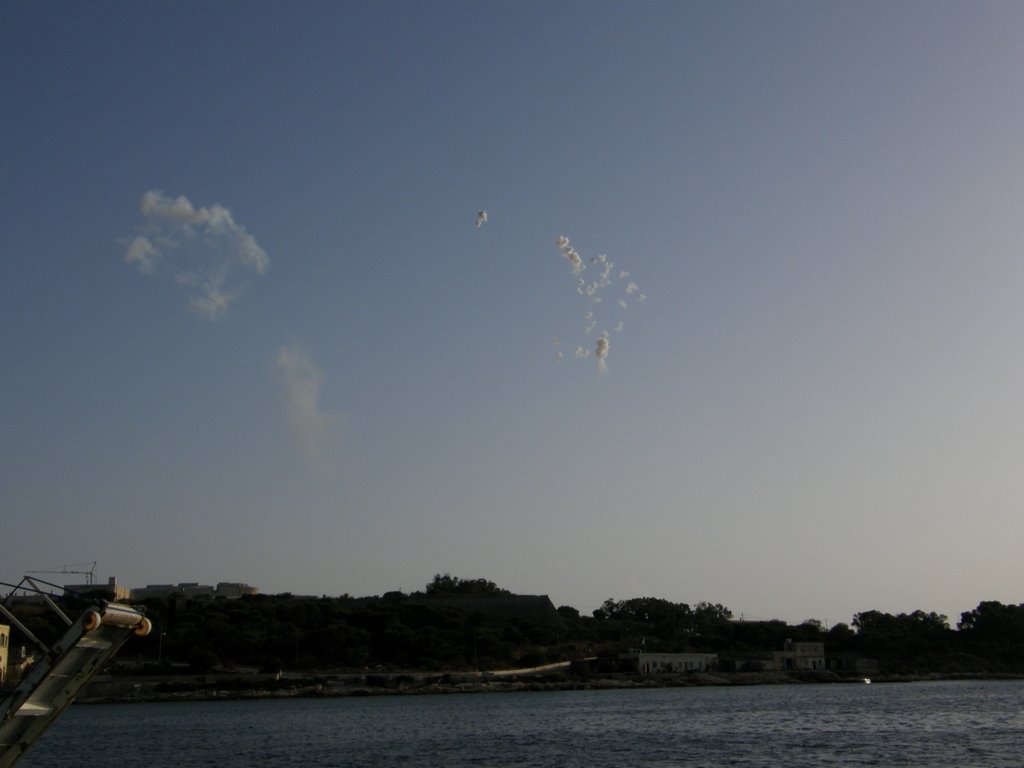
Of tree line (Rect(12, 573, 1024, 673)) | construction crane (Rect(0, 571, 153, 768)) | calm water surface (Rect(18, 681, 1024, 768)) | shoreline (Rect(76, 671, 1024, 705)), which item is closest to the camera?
construction crane (Rect(0, 571, 153, 768))

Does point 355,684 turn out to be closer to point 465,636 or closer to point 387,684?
point 387,684

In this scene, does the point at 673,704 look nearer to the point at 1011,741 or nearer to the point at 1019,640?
the point at 1011,741

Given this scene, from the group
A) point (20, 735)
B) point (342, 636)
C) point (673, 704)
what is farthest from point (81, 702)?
point (20, 735)

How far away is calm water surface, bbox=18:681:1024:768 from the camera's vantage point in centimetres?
4822

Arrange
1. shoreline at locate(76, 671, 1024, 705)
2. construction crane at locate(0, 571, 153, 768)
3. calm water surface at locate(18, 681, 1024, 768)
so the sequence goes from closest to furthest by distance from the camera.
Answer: construction crane at locate(0, 571, 153, 768) → calm water surface at locate(18, 681, 1024, 768) → shoreline at locate(76, 671, 1024, 705)

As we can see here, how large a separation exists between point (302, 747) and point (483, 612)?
356 feet

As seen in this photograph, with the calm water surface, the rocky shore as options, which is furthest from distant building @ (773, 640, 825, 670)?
the calm water surface

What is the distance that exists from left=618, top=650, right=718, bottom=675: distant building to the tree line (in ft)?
29.8

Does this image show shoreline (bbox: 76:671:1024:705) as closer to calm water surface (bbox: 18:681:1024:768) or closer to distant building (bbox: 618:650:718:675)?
distant building (bbox: 618:650:718:675)

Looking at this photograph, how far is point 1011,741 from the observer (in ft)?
172

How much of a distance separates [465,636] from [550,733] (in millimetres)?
78772

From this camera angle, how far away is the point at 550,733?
202 feet

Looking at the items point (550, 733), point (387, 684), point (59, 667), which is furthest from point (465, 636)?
point (59, 667)

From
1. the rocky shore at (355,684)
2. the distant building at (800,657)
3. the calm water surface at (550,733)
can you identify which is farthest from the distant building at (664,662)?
the calm water surface at (550,733)
